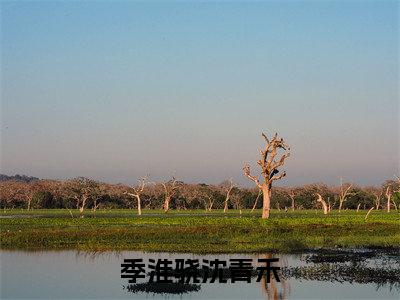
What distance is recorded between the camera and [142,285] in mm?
21969

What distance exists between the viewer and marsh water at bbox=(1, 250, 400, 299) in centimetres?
2109

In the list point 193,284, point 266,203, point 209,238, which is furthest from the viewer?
point 266,203

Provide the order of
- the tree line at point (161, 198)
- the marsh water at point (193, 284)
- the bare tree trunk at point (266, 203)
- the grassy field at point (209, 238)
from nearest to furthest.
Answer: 1. the marsh water at point (193, 284)
2. the grassy field at point (209, 238)
3. the bare tree trunk at point (266, 203)
4. the tree line at point (161, 198)

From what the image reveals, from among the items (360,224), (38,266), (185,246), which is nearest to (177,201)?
(360,224)

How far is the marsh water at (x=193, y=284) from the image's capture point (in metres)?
21.1

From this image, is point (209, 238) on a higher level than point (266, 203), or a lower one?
lower

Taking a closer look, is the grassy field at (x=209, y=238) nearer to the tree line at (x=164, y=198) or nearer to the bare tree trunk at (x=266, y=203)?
the bare tree trunk at (x=266, y=203)

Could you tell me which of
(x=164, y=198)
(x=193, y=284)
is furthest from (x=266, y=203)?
(x=164, y=198)

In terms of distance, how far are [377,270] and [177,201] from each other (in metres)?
107

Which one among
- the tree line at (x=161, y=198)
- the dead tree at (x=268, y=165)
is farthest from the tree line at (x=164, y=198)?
the dead tree at (x=268, y=165)

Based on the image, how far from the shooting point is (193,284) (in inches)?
880

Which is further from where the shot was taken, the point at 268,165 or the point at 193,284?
the point at 268,165

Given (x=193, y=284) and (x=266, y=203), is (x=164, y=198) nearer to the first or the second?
(x=266, y=203)

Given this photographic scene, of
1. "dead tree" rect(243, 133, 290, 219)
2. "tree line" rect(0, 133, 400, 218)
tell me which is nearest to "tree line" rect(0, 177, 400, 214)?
Answer: "tree line" rect(0, 133, 400, 218)
